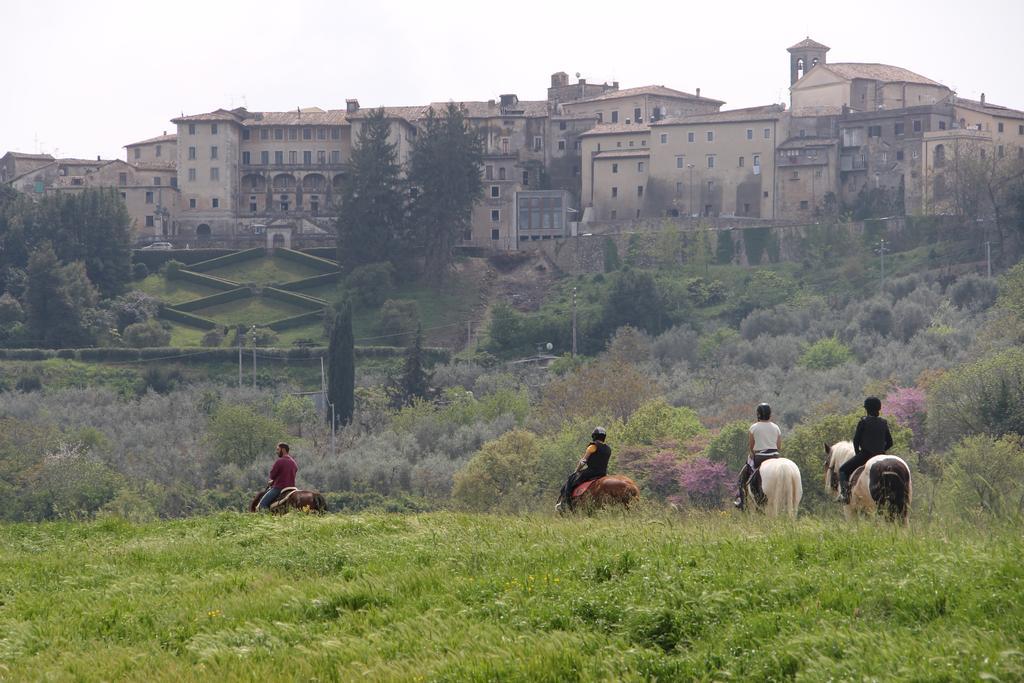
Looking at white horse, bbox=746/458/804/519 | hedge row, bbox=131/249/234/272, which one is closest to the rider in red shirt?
white horse, bbox=746/458/804/519

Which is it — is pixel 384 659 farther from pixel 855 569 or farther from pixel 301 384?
pixel 301 384

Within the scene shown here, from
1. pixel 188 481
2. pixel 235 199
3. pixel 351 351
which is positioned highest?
pixel 235 199

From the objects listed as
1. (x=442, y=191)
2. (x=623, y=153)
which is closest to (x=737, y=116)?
(x=623, y=153)

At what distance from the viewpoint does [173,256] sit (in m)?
88.2

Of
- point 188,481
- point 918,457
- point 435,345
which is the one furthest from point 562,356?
point 918,457

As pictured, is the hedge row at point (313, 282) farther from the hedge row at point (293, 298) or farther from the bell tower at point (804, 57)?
the bell tower at point (804, 57)

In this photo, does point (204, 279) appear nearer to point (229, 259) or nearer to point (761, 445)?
point (229, 259)

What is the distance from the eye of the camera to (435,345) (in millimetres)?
78938

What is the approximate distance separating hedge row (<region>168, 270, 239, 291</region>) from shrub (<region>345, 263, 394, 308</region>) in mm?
6761

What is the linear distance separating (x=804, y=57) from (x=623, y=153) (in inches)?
560

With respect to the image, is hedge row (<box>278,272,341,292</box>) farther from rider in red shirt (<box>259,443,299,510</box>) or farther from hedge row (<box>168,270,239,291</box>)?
rider in red shirt (<box>259,443,299,510</box>)

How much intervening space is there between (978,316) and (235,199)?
46.1 metres

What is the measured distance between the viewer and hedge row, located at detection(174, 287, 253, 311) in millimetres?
81188

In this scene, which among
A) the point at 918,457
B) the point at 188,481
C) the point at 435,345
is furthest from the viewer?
the point at 435,345
